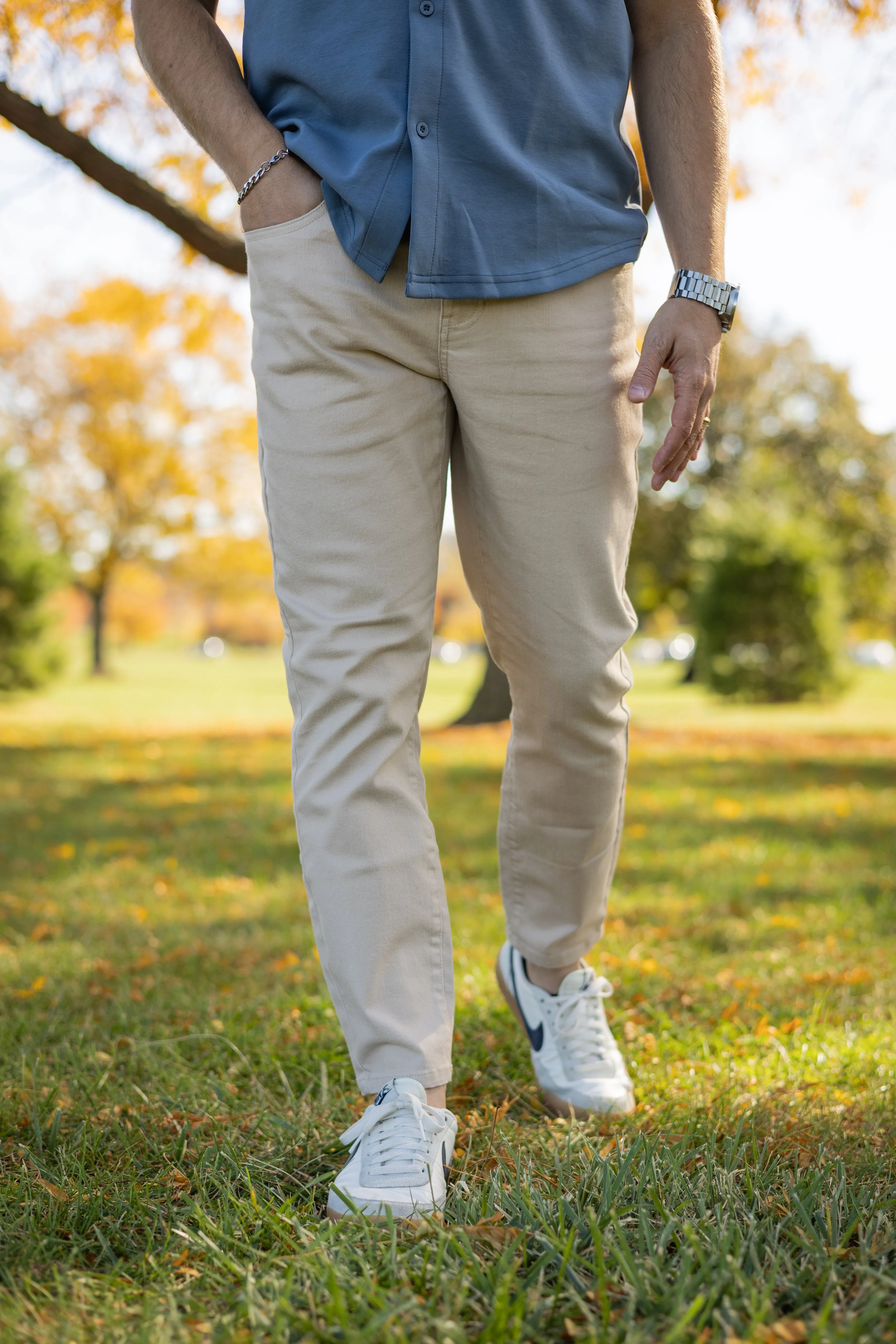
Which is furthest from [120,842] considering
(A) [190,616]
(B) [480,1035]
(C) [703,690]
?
(A) [190,616]

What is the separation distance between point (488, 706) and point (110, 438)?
17916 millimetres

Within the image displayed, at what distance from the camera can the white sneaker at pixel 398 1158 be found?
4.28 feet

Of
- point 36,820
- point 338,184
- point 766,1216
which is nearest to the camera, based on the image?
point 766,1216

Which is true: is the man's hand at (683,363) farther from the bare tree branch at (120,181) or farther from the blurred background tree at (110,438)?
the blurred background tree at (110,438)

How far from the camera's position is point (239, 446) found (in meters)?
24.8

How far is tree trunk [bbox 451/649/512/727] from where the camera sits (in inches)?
372

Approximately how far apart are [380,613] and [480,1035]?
3.36 ft

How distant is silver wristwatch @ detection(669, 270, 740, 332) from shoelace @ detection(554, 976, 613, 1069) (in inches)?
44.8

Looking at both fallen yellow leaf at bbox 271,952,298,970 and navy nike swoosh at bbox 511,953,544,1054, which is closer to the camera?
navy nike swoosh at bbox 511,953,544,1054

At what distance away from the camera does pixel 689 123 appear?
171cm

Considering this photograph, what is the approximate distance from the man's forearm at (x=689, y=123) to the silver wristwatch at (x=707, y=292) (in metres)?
0.02

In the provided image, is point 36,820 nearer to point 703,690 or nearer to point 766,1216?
point 766,1216

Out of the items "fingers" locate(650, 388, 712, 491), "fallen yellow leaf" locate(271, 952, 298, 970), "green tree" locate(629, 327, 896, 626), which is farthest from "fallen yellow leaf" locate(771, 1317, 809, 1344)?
"green tree" locate(629, 327, 896, 626)

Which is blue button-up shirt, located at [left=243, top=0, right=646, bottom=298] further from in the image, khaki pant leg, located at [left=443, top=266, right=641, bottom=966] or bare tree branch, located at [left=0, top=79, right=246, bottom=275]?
bare tree branch, located at [left=0, top=79, right=246, bottom=275]
